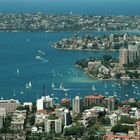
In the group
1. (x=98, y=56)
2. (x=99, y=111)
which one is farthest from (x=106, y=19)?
(x=99, y=111)

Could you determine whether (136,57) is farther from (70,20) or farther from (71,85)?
(70,20)

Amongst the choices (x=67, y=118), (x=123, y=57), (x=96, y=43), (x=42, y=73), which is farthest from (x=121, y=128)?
(x=96, y=43)

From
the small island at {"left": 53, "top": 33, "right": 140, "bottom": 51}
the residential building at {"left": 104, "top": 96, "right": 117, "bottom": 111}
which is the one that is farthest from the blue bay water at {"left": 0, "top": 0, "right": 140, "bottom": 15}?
the residential building at {"left": 104, "top": 96, "right": 117, "bottom": 111}

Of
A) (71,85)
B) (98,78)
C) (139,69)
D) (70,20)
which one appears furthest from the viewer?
(70,20)

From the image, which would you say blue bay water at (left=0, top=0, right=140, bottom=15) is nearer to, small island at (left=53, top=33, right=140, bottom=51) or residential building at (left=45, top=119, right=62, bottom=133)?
small island at (left=53, top=33, right=140, bottom=51)

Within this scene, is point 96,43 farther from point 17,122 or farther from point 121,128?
point 121,128

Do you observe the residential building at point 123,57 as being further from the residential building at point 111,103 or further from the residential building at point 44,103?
the residential building at point 44,103
